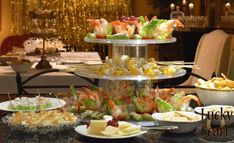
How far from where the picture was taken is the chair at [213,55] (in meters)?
3.89

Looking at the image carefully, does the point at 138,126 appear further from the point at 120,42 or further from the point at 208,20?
the point at 208,20

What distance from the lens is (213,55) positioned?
404 cm

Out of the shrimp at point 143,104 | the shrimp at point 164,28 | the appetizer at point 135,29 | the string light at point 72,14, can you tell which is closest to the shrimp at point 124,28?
the appetizer at point 135,29

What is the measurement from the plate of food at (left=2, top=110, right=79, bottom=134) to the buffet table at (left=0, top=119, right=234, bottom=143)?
23 mm

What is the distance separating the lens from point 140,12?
26.1 feet

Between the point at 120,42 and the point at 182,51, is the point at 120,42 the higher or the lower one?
the higher one

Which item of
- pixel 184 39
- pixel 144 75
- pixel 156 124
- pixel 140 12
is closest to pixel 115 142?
pixel 156 124

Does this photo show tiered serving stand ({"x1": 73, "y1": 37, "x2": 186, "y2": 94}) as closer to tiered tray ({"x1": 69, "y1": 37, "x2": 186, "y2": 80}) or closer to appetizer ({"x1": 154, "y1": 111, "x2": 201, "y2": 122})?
tiered tray ({"x1": 69, "y1": 37, "x2": 186, "y2": 80})

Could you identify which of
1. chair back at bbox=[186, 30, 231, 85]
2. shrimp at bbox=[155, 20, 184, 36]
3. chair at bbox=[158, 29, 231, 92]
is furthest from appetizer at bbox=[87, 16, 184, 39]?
chair back at bbox=[186, 30, 231, 85]

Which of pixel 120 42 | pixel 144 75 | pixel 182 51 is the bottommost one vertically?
pixel 182 51

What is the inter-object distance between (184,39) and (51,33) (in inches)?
116

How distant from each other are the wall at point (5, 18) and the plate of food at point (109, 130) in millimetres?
5854

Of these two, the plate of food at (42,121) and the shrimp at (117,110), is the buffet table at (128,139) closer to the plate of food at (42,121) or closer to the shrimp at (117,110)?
the plate of food at (42,121)

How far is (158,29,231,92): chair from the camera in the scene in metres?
3.89
